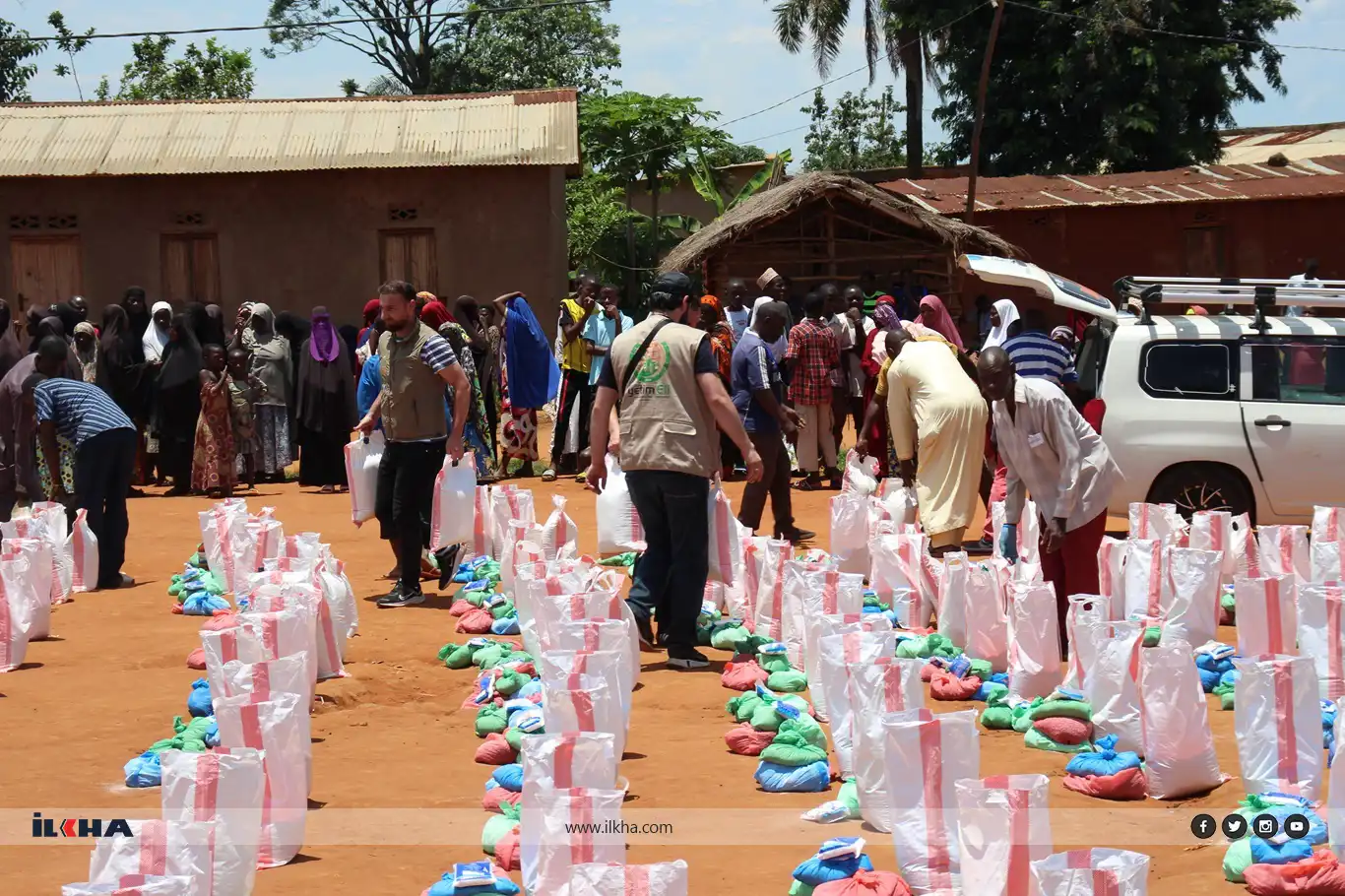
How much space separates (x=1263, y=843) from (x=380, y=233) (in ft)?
57.0

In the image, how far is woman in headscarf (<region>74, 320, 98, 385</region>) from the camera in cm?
1375

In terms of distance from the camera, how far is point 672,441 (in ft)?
22.7

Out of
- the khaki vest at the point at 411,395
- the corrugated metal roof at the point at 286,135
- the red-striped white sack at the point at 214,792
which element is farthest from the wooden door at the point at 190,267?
the red-striped white sack at the point at 214,792

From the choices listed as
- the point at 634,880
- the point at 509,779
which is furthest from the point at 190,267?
the point at 634,880

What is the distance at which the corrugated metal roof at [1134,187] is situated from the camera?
21.3 meters

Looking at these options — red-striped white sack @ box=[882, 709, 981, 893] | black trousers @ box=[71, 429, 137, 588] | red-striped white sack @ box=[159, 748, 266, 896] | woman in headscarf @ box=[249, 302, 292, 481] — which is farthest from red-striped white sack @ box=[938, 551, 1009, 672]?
woman in headscarf @ box=[249, 302, 292, 481]

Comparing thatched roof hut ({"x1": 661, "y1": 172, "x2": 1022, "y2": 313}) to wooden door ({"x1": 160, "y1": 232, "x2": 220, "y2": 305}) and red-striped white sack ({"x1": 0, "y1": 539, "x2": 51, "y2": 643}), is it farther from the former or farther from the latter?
red-striped white sack ({"x1": 0, "y1": 539, "x2": 51, "y2": 643})

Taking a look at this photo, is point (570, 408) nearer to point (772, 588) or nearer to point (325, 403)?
point (325, 403)

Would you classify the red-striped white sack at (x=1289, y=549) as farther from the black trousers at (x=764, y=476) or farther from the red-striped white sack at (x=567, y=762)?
the red-striped white sack at (x=567, y=762)

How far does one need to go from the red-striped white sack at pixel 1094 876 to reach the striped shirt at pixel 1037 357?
6.31m

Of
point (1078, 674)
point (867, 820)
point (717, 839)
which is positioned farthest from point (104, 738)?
point (1078, 674)

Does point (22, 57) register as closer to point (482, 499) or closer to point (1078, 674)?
point (482, 499)

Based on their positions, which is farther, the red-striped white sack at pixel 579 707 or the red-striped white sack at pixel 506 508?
the red-striped white sack at pixel 506 508

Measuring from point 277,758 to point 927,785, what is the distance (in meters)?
1.92
